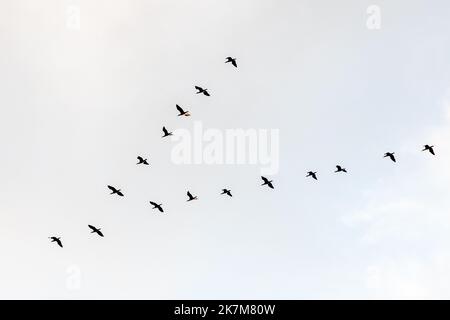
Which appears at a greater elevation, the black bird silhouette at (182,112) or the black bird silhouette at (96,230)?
the black bird silhouette at (182,112)

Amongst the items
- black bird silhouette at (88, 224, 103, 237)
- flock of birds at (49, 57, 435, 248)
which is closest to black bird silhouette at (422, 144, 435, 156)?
flock of birds at (49, 57, 435, 248)

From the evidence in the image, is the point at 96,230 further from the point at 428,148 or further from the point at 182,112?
the point at 428,148

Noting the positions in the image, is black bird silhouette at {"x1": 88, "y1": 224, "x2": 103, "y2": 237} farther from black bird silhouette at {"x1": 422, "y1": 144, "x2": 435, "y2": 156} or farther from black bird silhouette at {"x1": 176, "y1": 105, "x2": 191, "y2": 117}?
black bird silhouette at {"x1": 422, "y1": 144, "x2": 435, "y2": 156}

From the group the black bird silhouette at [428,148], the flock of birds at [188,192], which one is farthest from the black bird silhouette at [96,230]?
the black bird silhouette at [428,148]

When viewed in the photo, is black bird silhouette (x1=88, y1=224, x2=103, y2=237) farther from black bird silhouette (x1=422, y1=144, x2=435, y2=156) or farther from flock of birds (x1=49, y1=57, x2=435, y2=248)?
black bird silhouette (x1=422, y1=144, x2=435, y2=156)

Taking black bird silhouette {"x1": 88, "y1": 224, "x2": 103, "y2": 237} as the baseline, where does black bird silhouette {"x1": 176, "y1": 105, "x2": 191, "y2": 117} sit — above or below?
above

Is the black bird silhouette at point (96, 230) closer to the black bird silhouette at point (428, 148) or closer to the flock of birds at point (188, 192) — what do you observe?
the flock of birds at point (188, 192)

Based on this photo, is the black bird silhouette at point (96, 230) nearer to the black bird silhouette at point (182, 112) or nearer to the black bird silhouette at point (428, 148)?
the black bird silhouette at point (182, 112)

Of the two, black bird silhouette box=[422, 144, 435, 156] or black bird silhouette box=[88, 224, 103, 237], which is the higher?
black bird silhouette box=[422, 144, 435, 156]
